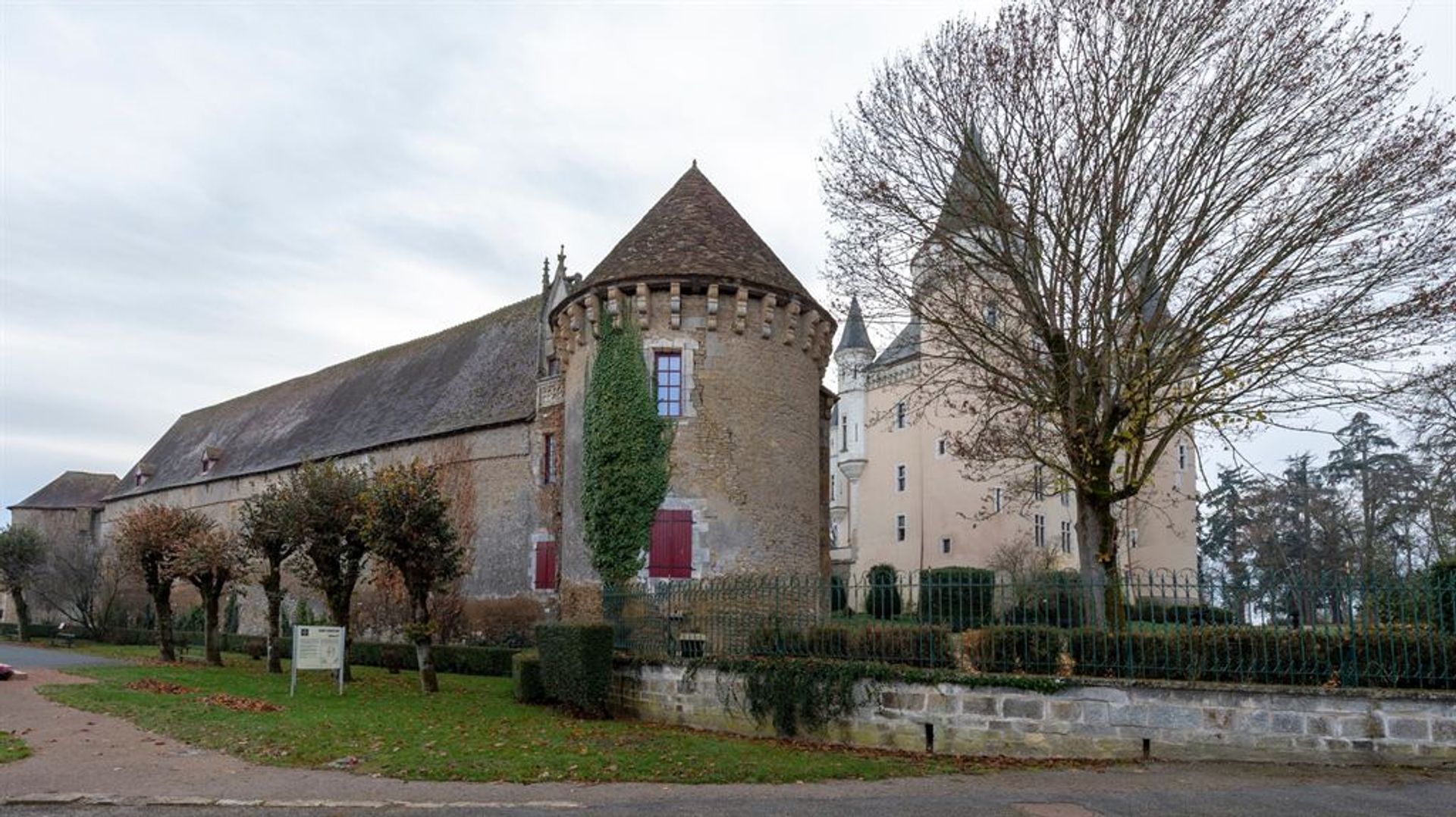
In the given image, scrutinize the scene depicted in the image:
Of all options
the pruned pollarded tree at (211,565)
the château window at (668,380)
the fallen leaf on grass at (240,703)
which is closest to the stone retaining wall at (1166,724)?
the fallen leaf on grass at (240,703)

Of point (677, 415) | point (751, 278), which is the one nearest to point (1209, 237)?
point (751, 278)

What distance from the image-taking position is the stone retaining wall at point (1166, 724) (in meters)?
9.81

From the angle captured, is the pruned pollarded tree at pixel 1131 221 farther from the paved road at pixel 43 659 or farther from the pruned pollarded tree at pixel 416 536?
the paved road at pixel 43 659

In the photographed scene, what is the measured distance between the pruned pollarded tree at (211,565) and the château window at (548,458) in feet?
24.2

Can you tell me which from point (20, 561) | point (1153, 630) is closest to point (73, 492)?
point (20, 561)

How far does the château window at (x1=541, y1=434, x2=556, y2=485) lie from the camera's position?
1040 inches

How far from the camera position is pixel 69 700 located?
15367mm

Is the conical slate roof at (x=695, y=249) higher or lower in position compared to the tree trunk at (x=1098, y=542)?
higher

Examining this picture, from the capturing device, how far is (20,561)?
40156 mm

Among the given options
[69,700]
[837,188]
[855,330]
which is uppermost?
[855,330]

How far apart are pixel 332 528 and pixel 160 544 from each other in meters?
8.28

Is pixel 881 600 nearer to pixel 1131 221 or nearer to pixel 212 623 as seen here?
pixel 1131 221

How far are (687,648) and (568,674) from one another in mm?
1862

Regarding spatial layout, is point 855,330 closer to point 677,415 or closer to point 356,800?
point 677,415
